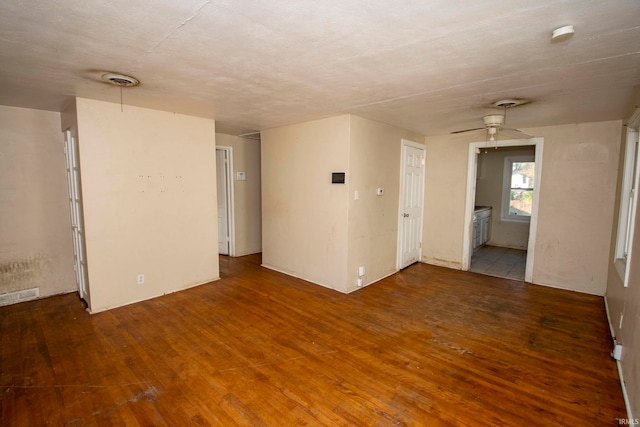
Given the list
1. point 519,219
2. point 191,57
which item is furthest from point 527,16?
point 519,219

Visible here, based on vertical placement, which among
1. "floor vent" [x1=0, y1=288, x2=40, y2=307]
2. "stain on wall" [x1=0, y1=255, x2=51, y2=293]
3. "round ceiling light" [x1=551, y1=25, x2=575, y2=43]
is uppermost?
"round ceiling light" [x1=551, y1=25, x2=575, y2=43]

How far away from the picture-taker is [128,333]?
113 inches

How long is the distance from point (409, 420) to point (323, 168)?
293 cm

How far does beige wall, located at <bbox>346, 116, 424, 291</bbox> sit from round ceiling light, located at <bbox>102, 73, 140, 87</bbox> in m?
2.28

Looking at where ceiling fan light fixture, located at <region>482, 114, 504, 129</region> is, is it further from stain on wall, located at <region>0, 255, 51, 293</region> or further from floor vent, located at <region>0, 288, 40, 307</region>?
floor vent, located at <region>0, 288, 40, 307</region>

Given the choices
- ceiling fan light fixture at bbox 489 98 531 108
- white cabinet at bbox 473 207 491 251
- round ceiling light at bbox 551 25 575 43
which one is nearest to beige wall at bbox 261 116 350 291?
ceiling fan light fixture at bbox 489 98 531 108

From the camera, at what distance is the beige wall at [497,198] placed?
649 centimetres

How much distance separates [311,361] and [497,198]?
20.1 ft

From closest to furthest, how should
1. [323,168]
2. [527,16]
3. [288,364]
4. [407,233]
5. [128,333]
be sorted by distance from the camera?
[527,16] → [288,364] → [128,333] → [323,168] → [407,233]

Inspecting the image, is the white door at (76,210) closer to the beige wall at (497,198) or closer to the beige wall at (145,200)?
the beige wall at (145,200)

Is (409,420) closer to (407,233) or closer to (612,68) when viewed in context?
(612,68)

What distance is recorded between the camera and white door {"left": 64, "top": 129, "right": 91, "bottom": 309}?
130 inches

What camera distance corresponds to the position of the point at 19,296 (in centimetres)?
352

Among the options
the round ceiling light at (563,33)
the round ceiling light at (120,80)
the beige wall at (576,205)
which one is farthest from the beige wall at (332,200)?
the round ceiling light at (563,33)
